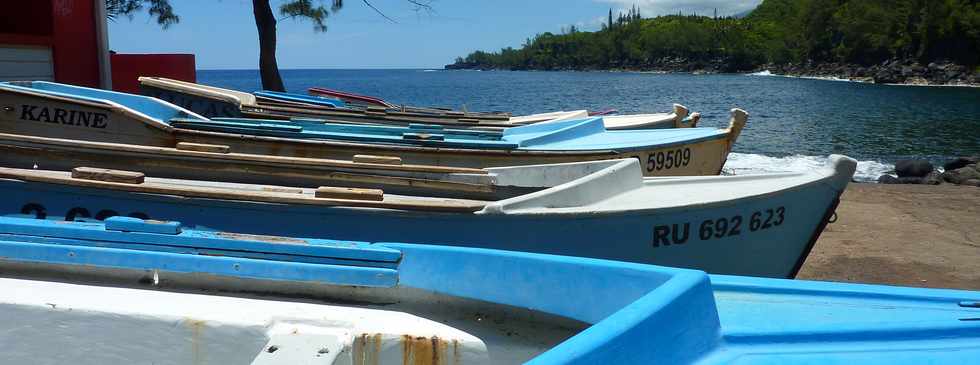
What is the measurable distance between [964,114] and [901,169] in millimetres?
29036

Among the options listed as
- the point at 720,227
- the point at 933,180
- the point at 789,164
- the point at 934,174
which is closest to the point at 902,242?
the point at 720,227

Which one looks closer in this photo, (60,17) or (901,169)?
(60,17)

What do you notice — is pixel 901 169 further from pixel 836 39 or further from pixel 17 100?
pixel 836 39

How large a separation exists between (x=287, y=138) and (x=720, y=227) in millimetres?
4235

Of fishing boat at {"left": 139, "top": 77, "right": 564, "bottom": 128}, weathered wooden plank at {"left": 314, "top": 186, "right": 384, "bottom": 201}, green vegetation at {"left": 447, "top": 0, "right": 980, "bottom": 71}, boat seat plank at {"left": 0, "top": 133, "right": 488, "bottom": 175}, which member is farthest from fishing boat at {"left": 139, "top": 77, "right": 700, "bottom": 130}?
green vegetation at {"left": 447, "top": 0, "right": 980, "bottom": 71}

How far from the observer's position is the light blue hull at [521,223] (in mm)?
4633

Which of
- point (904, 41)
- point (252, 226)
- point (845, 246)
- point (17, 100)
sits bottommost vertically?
point (845, 246)

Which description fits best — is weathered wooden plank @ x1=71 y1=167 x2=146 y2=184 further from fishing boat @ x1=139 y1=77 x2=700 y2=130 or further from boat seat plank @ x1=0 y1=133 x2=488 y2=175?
fishing boat @ x1=139 y1=77 x2=700 y2=130

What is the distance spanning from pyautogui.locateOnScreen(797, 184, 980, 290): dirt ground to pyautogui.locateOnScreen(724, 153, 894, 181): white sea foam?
446cm

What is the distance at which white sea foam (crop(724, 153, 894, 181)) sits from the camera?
17.6 meters

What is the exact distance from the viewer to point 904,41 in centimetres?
9038

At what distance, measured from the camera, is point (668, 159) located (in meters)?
7.67

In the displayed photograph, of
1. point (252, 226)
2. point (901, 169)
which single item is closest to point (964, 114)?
point (901, 169)

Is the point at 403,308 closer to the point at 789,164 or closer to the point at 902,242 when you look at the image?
the point at 902,242
